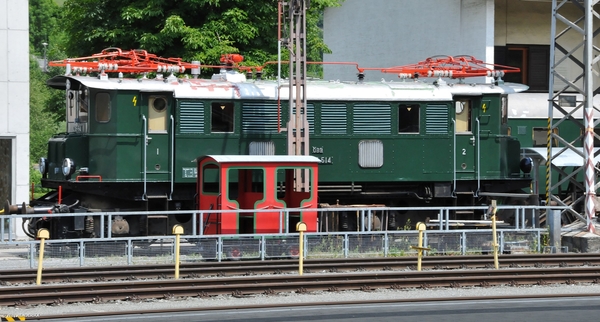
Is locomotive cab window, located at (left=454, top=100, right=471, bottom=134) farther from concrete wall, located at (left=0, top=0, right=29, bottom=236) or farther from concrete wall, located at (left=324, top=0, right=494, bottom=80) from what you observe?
concrete wall, located at (left=0, top=0, right=29, bottom=236)

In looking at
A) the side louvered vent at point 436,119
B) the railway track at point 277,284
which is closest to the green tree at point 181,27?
the side louvered vent at point 436,119

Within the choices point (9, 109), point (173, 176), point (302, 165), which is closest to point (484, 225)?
point (302, 165)

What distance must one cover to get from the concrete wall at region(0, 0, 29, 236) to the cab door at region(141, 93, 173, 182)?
5418 mm

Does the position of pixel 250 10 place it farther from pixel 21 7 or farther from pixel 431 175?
pixel 431 175

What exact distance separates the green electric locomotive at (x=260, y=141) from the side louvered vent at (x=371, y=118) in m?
0.02

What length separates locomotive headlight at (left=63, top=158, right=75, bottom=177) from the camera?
20.8 meters

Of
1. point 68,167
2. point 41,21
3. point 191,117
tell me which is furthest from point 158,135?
point 41,21

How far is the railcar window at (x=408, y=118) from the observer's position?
2300cm

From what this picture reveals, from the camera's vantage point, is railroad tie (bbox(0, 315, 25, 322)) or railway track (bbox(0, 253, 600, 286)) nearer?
railroad tie (bbox(0, 315, 25, 322))

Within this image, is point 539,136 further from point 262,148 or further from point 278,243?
point 278,243

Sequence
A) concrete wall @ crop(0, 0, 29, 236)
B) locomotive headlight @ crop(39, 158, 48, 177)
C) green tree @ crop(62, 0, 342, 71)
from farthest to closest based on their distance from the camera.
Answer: green tree @ crop(62, 0, 342, 71) < concrete wall @ crop(0, 0, 29, 236) < locomotive headlight @ crop(39, 158, 48, 177)

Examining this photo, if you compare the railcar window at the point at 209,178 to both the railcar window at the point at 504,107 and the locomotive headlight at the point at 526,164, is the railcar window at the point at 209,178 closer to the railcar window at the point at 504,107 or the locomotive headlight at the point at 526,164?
the railcar window at the point at 504,107

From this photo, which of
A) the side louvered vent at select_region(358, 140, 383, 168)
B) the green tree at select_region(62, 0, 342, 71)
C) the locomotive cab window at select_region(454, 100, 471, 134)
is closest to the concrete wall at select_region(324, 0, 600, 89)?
the green tree at select_region(62, 0, 342, 71)

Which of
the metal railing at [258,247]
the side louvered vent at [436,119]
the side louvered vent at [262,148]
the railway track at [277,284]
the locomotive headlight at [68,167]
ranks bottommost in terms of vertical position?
the railway track at [277,284]
